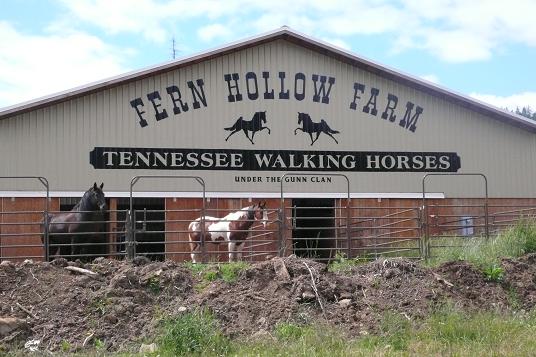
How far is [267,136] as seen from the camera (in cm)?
2275

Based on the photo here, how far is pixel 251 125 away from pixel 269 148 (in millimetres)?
915

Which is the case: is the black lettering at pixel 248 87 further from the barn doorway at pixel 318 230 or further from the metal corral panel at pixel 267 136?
the barn doorway at pixel 318 230

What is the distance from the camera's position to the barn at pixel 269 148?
20953 mm

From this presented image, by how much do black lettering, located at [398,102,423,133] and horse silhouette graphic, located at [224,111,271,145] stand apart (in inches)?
183

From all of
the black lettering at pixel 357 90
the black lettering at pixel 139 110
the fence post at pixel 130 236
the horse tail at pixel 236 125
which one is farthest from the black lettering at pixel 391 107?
the fence post at pixel 130 236

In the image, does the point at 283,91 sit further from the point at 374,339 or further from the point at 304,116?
the point at 374,339

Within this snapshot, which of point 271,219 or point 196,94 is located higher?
point 196,94

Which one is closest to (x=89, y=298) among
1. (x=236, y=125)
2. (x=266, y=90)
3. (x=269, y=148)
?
(x=236, y=125)

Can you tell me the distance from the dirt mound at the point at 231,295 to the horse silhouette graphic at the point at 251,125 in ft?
33.7

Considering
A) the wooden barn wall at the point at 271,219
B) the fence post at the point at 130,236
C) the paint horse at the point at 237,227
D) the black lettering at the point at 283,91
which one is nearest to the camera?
the fence post at the point at 130,236

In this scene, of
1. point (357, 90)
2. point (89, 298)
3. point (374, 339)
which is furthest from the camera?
point (357, 90)

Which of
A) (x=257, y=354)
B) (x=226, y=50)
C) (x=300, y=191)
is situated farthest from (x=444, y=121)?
(x=257, y=354)

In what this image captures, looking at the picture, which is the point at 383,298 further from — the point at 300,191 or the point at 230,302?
the point at 300,191

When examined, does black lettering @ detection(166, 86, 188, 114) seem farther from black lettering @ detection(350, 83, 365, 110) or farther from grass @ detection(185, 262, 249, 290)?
grass @ detection(185, 262, 249, 290)
